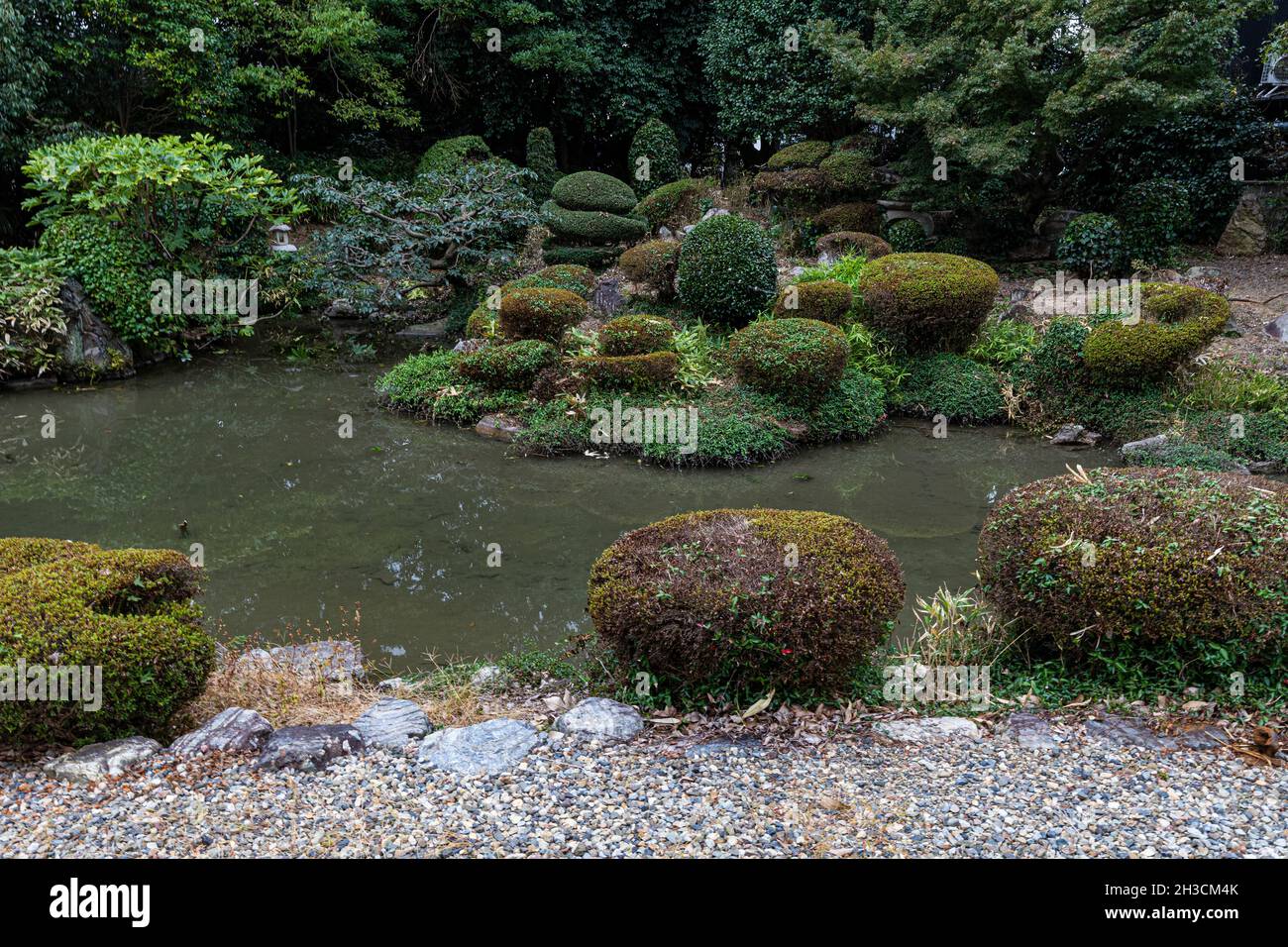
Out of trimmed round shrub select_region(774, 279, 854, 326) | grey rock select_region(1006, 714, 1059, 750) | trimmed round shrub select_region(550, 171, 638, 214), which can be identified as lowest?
grey rock select_region(1006, 714, 1059, 750)

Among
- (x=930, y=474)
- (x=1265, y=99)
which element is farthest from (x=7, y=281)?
(x=1265, y=99)

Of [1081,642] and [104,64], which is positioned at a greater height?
[104,64]

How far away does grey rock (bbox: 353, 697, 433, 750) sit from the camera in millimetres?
3816

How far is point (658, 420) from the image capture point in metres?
9.31

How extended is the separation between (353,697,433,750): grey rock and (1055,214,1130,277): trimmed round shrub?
467 inches

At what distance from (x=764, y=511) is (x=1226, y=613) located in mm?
2163

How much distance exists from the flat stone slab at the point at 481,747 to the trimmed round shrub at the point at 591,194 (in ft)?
41.0

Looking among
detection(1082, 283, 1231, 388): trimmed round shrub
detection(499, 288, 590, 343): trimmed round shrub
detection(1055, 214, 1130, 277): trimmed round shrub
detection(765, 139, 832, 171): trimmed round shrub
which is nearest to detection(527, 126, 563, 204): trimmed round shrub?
detection(765, 139, 832, 171): trimmed round shrub

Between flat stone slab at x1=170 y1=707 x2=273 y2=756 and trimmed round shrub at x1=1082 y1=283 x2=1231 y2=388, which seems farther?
trimmed round shrub at x1=1082 y1=283 x2=1231 y2=388

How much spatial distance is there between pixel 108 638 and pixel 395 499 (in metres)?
4.27

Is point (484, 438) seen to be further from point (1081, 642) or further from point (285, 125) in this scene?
point (285, 125)

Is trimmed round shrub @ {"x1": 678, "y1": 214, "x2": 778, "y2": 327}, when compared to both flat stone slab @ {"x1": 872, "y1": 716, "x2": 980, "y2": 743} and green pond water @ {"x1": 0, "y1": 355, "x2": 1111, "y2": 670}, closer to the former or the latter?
green pond water @ {"x1": 0, "y1": 355, "x2": 1111, "y2": 670}

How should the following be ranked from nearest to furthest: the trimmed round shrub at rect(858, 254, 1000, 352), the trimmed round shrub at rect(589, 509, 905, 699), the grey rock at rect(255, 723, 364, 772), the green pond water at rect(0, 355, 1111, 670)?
the grey rock at rect(255, 723, 364, 772), the trimmed round shrub at rect(589, 509, 905, 699), the green pond water at rect(0, 355, 1111, 670), the trimmed round shrub at rect(858, 254, 1000, 352)
